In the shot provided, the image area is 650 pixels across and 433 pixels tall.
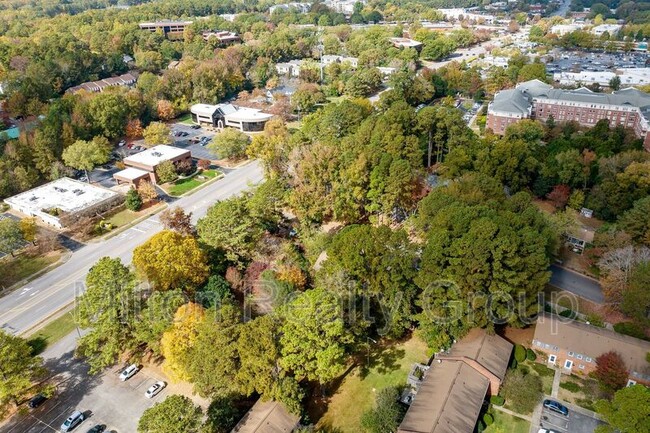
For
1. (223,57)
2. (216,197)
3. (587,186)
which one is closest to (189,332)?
(216,197)

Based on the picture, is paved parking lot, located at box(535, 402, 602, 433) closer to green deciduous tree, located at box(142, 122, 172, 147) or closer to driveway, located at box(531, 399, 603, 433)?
driveway, located at box(531, 399, 603, 433)

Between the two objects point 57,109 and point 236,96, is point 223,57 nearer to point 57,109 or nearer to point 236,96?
point 236,96

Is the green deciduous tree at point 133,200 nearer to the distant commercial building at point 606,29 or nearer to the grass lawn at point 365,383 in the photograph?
the grass lawn at point 365,383

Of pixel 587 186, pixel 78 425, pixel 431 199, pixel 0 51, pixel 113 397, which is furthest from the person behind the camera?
pixel 0 51

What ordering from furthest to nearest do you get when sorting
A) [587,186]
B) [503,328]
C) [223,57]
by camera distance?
[223,57]
[587,186]
[503,328]

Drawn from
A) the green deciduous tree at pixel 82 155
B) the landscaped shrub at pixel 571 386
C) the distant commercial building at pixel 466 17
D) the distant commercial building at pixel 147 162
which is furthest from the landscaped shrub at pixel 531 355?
the distant commercial building at pixel 466 17

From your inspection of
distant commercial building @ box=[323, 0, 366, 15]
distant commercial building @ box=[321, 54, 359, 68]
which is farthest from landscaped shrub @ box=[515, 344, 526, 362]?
distant commercial building @ box=[323, 0, 366, 15]

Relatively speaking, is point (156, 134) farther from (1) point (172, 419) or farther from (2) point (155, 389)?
(1) point (172, 419)
